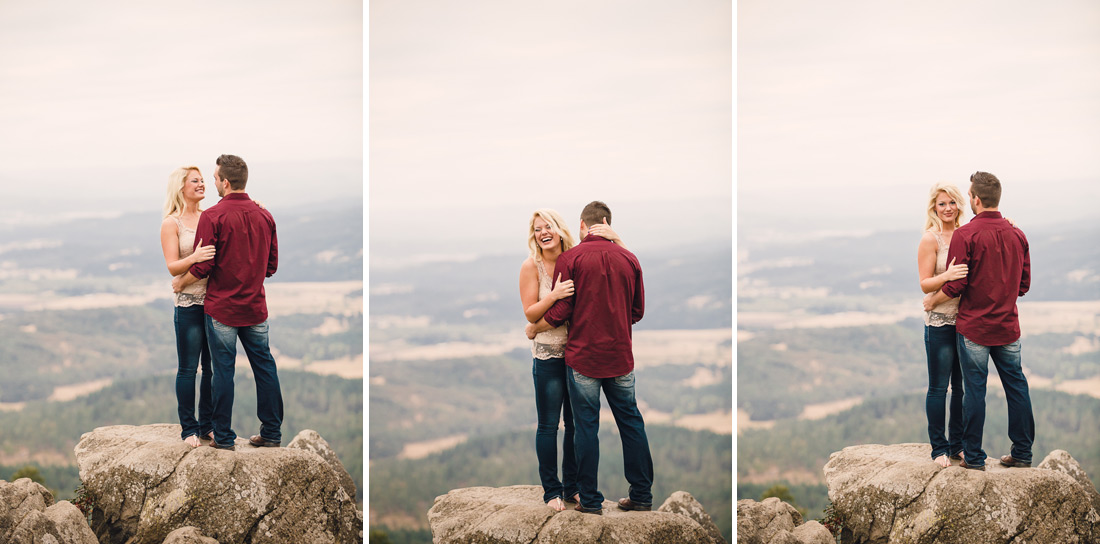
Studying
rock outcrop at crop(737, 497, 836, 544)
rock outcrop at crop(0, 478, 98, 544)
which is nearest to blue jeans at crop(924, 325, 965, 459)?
rock outcrop at crop(737, 497, 836, 544)

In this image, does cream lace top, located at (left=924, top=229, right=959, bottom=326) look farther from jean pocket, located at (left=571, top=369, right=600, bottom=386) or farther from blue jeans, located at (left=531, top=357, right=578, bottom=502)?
blue jeans, located at (left=531, top=357, right=578, bottom=502)

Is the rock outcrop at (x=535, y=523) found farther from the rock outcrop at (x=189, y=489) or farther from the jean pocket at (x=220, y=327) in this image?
the jean pocket at (x=220, y=327)

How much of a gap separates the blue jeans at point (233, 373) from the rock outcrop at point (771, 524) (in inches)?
115

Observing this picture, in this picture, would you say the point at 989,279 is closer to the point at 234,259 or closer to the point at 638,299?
the point at 638,299

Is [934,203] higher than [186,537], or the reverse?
[934,203]

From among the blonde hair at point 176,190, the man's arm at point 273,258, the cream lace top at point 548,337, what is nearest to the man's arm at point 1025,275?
the cream lace top at point 548,337

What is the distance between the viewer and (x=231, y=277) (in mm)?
4652

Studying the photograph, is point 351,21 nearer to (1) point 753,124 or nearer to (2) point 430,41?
(2) point 430,41

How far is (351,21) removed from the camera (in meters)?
5.31

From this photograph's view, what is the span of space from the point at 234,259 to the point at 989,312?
4133 mm

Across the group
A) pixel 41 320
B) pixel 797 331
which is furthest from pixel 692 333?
pixel 41 320

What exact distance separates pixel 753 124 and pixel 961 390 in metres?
2.00

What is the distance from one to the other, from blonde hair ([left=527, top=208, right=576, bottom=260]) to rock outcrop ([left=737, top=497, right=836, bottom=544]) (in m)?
2.13

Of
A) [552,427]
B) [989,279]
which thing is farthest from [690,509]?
[989,279]
